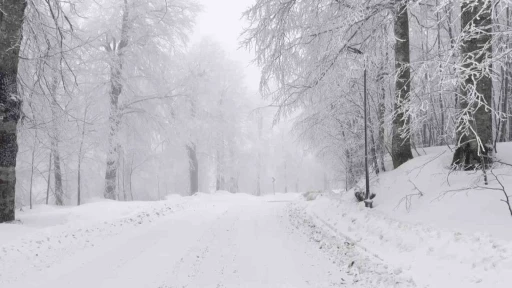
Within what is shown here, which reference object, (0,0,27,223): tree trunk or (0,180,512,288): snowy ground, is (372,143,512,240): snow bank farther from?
(0,0,27,223): tree trunk

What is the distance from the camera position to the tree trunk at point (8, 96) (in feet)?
23.3

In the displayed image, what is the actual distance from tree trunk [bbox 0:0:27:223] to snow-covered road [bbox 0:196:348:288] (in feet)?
7.03

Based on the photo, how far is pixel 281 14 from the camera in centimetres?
838

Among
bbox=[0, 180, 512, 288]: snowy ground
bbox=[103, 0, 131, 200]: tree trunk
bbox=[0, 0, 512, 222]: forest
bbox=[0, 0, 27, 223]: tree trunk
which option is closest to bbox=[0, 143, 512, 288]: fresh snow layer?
bbox=[0, 180, 512, 288]: snowy ground

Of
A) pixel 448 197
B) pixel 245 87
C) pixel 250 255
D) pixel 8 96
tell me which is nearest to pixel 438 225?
pixel 448 197

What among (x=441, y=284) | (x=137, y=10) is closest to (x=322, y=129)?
(x=441, y=284)

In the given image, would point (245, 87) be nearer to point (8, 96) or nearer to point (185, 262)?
point (8, 96)

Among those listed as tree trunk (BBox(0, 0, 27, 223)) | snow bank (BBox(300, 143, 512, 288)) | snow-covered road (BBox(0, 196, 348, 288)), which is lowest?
snow-covered road (BBox(0, 196, 348, 288))

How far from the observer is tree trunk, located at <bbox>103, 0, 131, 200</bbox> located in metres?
14.4

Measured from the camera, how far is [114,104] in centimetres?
1523

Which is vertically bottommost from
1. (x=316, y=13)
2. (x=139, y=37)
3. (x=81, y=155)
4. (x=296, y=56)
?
(x=81, y=155)

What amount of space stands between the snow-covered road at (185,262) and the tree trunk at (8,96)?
2142 mm

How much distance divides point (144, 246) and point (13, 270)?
207 centimetres

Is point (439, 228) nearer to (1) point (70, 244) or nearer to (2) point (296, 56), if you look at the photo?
(2) point (296, 56)
